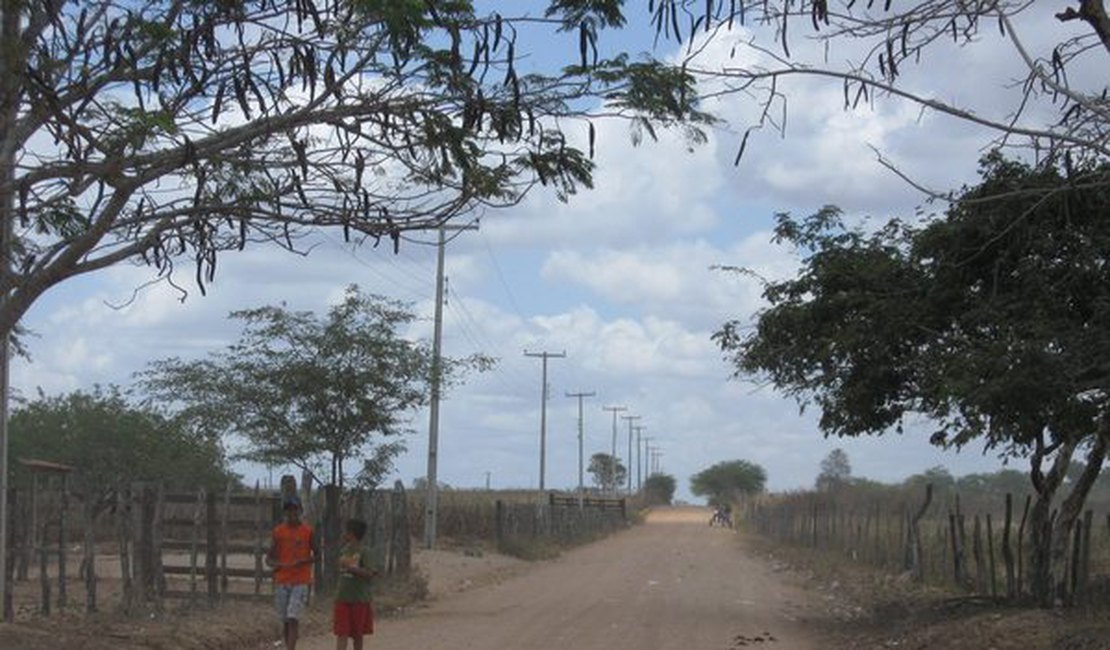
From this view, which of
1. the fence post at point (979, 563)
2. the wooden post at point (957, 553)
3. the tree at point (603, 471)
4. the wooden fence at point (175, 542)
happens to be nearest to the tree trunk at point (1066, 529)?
the fence post at point (979, 563)

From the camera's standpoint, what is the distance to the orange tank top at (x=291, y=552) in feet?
43.8

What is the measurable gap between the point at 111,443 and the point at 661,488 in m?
141

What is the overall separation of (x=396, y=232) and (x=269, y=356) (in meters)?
16.4

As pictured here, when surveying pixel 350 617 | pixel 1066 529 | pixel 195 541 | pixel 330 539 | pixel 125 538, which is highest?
pixel 1066 529

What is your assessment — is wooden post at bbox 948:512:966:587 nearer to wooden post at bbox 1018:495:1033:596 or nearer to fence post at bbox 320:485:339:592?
wooden post at bbox 1018:495:1033:596

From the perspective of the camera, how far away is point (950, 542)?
23.8 meters

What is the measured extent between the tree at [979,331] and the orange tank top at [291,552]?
723 cm

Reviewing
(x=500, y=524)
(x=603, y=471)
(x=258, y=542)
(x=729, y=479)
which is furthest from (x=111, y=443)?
(x=729, y=479)

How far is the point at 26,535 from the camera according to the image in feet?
58.3

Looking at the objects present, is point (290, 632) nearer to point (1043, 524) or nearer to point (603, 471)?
point (1043, 524)

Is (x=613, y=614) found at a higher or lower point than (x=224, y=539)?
lower

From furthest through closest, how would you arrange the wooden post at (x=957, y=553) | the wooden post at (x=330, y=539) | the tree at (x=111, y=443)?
the tree at (x=111, y=443) → the wooden post at (x=957, y=553) → the wooden post at (x=330, y=539)

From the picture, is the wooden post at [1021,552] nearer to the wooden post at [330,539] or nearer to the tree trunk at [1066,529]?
the tree trunk at [1066,529]

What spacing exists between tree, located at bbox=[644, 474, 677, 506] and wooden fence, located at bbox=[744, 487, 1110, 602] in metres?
125
